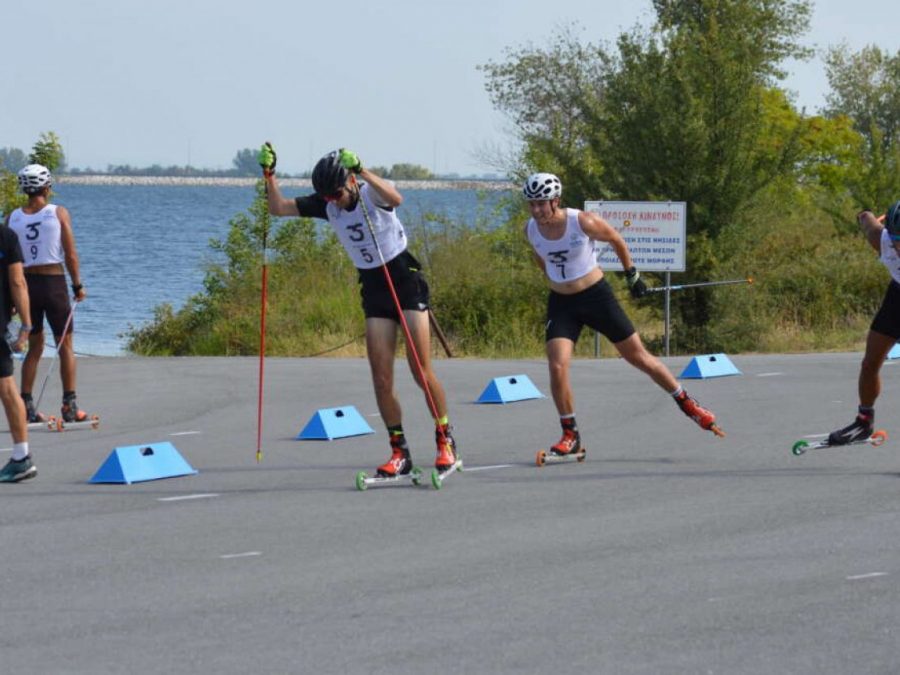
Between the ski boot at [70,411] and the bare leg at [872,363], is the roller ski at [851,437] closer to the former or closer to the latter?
the bare leg at [872,363]

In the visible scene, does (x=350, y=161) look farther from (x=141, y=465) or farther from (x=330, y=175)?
(x=141, y=465)

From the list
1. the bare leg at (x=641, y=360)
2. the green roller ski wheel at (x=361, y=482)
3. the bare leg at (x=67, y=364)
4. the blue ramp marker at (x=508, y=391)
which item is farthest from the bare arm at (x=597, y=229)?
the bare leg at (x=67, y=364)

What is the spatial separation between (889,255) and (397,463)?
136 inches

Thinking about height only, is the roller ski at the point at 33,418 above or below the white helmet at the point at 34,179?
below

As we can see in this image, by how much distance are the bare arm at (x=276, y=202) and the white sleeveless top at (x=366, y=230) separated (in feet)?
0.74

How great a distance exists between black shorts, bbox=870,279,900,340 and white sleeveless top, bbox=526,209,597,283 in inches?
79.5

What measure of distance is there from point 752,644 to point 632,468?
4840 mm

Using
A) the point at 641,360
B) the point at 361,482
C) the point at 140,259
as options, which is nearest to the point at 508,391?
the point at 641,360

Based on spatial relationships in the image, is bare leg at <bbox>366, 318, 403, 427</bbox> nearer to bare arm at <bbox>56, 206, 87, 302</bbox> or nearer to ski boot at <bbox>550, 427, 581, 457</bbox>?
ski boot at <bbox>550, 427, 581, 457</bbox>

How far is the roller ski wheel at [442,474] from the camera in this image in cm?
986

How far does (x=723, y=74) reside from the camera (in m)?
27.5

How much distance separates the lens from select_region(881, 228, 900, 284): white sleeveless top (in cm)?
1009

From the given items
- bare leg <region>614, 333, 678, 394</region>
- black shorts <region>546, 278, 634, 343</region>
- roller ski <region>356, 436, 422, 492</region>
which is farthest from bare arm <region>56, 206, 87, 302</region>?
bare leg <region>614, 333, 678, 394</region>

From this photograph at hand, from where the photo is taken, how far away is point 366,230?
1010 cm
